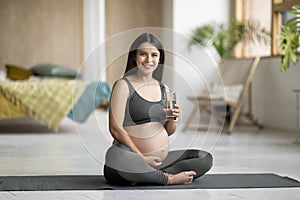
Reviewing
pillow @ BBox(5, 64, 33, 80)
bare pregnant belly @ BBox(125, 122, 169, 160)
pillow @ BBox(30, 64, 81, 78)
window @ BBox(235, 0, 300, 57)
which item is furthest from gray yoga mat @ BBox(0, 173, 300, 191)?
pillow @ BBox(30, 64, 81, 78)

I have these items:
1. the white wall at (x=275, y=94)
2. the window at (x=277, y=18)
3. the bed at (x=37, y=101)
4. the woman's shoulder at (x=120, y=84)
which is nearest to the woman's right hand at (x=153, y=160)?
the woman's shoulder at (x=120, y=84)

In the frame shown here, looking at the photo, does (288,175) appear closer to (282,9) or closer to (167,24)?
(282,9)

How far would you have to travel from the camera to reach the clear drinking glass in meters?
3.32

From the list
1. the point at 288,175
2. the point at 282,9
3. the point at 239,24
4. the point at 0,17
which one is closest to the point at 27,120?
the point at 0,17

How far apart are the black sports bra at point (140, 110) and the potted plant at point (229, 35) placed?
4593 millimetres

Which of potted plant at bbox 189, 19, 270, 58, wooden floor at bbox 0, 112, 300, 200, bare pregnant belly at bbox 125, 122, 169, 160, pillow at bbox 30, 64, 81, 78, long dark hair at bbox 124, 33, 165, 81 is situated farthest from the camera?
pillow at bbox 30, 64, 81, 78

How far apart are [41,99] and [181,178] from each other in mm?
3444

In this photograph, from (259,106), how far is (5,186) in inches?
194

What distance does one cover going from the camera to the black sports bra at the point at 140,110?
10.7 feet

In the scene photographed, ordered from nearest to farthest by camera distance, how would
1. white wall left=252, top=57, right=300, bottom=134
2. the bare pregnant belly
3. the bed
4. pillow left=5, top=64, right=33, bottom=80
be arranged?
the bare pregnant belly → the bed → white wall left=252, top=57, right=300, bottom=134 → pillow left=5, top=64, right=33, bottom=80

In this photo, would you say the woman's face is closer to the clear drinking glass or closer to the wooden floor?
the clear drinking glass

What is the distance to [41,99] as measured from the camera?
6.63 metres

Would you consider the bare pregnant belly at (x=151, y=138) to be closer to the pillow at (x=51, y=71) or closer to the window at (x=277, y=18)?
the window at (x=277, y=18)

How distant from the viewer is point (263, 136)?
6625 millimetres
